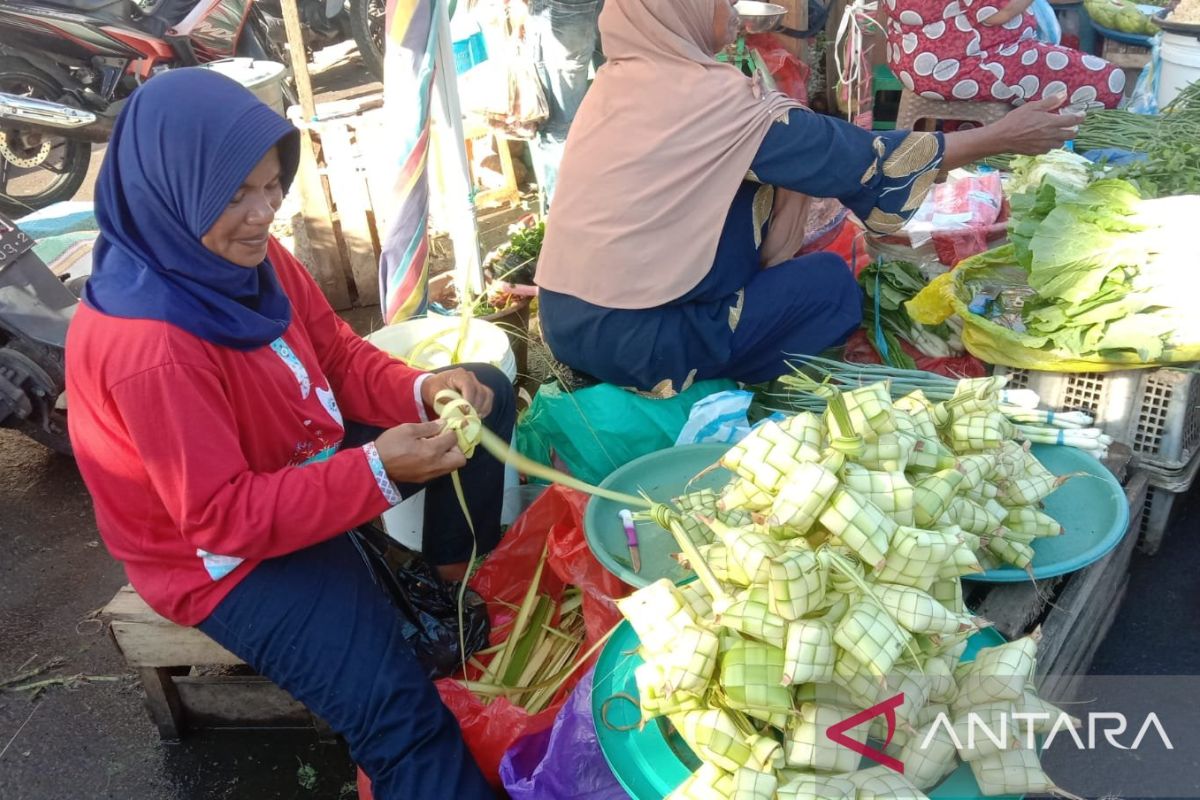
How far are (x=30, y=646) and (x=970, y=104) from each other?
180 inches

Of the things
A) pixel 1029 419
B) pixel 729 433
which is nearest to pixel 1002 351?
pixel 1029 419

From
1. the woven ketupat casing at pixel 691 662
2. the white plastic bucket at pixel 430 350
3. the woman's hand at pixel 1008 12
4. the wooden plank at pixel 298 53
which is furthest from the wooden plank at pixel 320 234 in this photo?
the woven ketupat casing at pixel 691 662

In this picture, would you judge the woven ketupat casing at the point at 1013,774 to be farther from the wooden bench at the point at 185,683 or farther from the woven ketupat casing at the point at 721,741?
the wooden bench at the point at 185,683

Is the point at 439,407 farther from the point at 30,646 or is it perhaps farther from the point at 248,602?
the point at 30,646

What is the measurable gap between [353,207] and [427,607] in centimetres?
251

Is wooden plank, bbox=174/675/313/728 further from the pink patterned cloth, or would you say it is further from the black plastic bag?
the pink patterned cloth

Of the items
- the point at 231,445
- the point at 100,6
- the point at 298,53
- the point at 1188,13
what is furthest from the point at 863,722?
the point at 100,6

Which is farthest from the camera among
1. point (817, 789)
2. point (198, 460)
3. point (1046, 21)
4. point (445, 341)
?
point (1046, 21)

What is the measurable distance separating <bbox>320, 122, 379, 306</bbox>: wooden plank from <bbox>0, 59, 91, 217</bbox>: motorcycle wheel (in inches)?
127

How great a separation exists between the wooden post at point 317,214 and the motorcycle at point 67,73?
282cm

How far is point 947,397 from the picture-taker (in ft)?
8.32

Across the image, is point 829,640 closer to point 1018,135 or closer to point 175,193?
point 175,193

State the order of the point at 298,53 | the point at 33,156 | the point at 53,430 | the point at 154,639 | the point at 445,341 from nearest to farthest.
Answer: the point at 154,639 → the point at 445,341 → the point at 53,430 → the point at 298,53 → the point at 33,156

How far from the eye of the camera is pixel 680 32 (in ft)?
Result: 8.63
